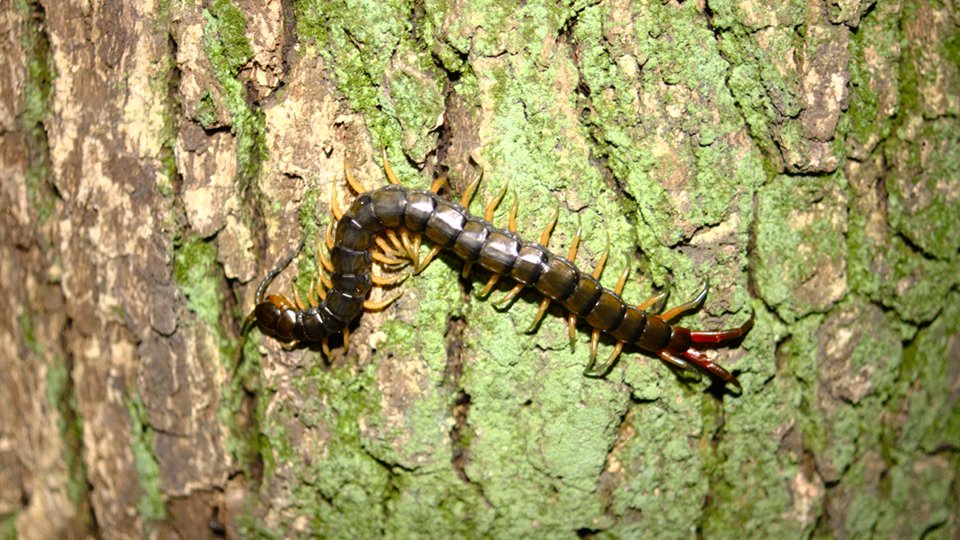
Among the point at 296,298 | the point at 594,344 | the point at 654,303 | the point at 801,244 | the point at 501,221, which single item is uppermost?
the point at 801,244

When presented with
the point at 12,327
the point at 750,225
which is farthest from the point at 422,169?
the point at 12,327

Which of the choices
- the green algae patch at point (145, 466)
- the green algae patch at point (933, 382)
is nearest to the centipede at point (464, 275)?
the green algae patch at point (145, 466)

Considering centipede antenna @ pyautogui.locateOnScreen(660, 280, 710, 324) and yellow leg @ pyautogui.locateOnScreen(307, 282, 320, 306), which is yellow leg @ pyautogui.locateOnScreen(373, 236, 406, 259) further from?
centipede antenna @ pyautogui.locateOnScreen(660, 280, 710, 324)

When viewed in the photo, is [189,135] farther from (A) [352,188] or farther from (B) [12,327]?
(B) [12,327]

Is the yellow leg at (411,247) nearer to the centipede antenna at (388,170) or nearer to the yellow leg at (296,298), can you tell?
the centipede antenna at (388,170)

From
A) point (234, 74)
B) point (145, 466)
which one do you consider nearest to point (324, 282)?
point (234, 74)

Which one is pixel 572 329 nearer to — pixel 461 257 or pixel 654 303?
pixel 654 303

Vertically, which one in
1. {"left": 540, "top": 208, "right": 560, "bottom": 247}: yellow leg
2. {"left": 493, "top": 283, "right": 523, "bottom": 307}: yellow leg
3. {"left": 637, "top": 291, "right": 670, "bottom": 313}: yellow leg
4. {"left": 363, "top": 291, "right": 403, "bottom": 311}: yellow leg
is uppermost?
{"left": 540, "top": 208, "right": 560, "bottom": 247}: yellow leg

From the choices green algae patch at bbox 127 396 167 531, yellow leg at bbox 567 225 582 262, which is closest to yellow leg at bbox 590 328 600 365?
yellow leg at bbox 567 225 582 262
